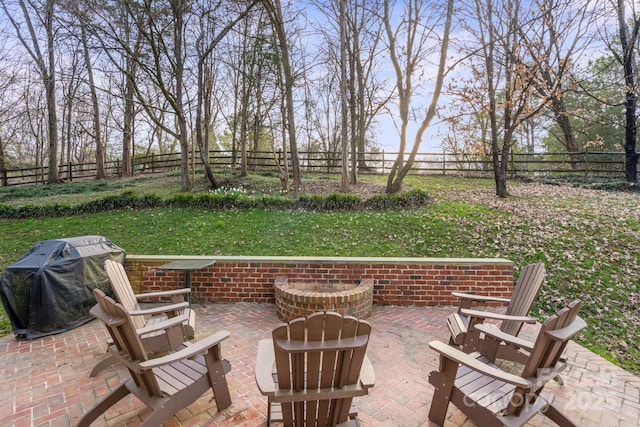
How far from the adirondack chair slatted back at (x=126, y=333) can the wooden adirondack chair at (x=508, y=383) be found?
1.73 meters

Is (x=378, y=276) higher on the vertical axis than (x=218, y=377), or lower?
higher

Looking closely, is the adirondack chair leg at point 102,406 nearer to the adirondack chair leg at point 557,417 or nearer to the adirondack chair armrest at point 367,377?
the adirondack chair armrest at point 367,377

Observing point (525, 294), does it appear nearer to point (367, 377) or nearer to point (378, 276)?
point (378, 276)

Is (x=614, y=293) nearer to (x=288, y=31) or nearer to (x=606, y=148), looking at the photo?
(x=288, y=31)

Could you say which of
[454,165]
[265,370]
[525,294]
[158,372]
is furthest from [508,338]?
[454,165]

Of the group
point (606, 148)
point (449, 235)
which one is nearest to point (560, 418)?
point (449, 235)

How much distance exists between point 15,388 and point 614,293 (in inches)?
265

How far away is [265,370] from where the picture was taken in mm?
1913

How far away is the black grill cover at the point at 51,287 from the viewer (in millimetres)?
3506

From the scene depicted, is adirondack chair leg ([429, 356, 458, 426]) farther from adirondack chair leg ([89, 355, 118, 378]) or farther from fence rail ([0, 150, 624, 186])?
fence rail ([0, 150, 624, 186])

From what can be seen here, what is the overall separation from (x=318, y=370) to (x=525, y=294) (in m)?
2.24

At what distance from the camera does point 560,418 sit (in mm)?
2094

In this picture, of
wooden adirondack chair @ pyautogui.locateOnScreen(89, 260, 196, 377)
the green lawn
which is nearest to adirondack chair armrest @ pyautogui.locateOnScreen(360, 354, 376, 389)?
wooden adirondack chair @ pyautogui.locateOnScreen(89, 260, 196, 377)

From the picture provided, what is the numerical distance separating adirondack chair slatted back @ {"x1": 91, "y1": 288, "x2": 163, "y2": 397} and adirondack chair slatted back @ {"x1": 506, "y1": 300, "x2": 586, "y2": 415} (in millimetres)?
2116
